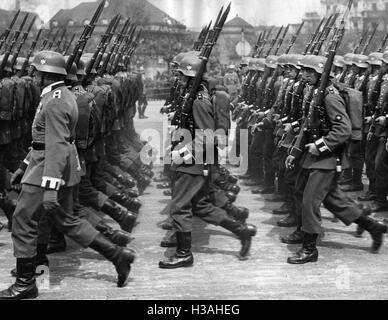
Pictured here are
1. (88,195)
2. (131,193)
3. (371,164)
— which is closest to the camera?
(88,195)

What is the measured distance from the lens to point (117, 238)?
6.98 meters

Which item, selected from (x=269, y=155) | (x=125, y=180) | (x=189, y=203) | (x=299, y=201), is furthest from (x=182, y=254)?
(x=269, y=155)

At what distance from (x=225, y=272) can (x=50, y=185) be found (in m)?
1.82

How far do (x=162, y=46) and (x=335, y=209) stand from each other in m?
45.1

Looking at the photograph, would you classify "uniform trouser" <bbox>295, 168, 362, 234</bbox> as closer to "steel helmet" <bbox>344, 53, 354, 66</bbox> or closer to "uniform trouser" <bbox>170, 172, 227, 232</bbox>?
"uniform trouser" <bbox>170, 172, 227, 232</bbox>

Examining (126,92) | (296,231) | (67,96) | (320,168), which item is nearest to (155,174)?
(126,92)

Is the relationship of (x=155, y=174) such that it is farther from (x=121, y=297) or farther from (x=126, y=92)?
(x=121, y=297)

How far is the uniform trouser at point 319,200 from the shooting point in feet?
23.5

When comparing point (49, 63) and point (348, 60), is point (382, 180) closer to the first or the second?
point (348, 60)

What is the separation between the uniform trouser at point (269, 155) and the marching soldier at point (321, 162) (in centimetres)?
328

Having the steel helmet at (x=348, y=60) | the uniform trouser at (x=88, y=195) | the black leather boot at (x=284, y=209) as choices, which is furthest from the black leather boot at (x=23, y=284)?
the steel helmet at (x=348, y=60)

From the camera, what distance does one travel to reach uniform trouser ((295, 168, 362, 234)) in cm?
715

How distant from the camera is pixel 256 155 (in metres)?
11.8

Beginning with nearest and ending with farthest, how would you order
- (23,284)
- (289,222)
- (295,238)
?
(23,284) → (295,238) → (289,222)
